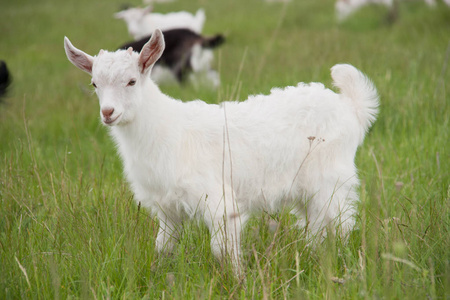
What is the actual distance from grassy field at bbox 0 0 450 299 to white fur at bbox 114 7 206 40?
1.62m

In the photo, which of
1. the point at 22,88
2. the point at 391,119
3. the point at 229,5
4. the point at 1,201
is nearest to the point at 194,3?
the point at 229,5

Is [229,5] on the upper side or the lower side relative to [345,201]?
upper

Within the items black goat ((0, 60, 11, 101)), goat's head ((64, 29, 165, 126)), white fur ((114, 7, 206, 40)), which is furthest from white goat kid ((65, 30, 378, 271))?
white fur ((114, 7, 206, 40))

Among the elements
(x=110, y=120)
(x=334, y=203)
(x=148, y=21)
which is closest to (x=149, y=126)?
(x=110, y=120)

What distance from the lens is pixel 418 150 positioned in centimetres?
393

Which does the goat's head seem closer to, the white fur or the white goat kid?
the white goat kid

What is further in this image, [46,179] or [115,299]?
[46,179]

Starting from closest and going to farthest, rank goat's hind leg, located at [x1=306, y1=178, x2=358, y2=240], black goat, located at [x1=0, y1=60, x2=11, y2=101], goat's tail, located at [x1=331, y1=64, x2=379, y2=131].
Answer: goat's hind leg, located at [x1=306, y1=178, x2=358, y2=240] < goat's tail, located at [x1=331, y1=64, x2=379, y2=131] < black goat, located at [x1=0, y1=60, x2=11, y2=101]

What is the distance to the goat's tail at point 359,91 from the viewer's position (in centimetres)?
298

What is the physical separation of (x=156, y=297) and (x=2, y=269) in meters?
0.75

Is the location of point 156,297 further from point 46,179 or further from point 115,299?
point 46,179

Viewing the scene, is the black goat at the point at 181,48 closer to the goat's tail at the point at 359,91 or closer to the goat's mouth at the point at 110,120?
the goat's tail at the point at 359,91

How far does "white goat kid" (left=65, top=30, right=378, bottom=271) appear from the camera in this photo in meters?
2.51

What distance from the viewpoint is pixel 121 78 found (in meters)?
2.42
